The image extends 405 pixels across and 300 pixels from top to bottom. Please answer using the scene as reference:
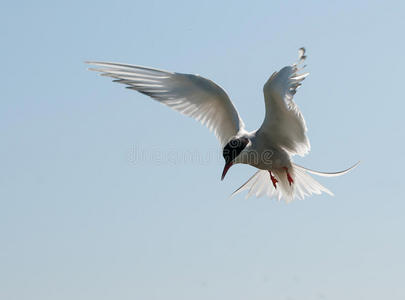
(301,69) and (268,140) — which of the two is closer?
(301,69)

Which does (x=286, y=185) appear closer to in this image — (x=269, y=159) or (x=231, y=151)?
(x=269, y=159)

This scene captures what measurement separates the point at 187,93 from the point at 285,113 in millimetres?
1627

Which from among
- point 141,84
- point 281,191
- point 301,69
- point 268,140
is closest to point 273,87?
point 301,69

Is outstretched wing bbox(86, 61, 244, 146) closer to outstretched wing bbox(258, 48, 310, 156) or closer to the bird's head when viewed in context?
outstretched wing bbox(258, 48, 310, 156)

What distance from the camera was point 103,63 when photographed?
8.53 m

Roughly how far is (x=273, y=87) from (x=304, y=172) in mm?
2381

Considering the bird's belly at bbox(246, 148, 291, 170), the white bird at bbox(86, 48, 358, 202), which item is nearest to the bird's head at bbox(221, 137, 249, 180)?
the white bird at bbox(86, 48, 358, 202)

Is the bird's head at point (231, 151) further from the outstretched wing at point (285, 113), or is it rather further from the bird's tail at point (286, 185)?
the bird's tail at point (286, 185)

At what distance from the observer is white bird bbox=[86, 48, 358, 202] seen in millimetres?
8156

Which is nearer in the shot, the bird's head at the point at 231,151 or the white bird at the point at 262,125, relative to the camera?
the white bird at the point at 262,125

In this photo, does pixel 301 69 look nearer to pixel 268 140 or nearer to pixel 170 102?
pixel 268 140

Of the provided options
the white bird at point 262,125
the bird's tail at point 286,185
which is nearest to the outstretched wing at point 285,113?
the white bird at point 262,125

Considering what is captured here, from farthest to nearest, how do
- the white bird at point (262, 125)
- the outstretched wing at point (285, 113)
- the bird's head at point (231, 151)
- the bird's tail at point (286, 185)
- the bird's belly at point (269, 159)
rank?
the bird's tail at point (286, 185) → the bird's belly at point (269, 159) → the bird's head at point (231, 151) → the white bird at point (262, 125) → the outstretched wing at point (285, 113)

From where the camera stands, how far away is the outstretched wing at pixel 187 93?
A: 866cm
